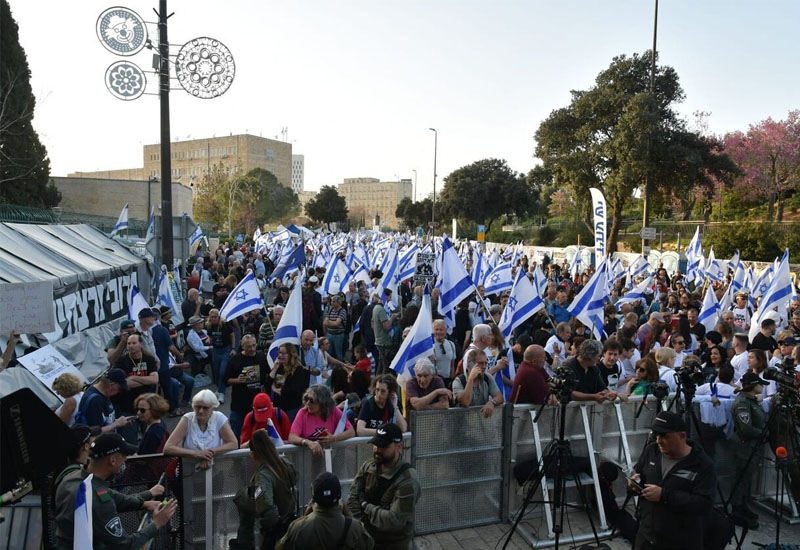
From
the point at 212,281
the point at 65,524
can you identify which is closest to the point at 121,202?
the point at 212,281

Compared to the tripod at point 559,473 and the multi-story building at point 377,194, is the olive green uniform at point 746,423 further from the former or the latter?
the multi-story building at point 377,194

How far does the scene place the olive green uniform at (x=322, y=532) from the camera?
3.55m

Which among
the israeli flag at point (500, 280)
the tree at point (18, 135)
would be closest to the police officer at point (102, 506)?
the israeli flag at point (500, 280)

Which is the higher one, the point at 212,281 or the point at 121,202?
the point at 121,202

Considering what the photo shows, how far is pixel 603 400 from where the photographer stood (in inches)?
246

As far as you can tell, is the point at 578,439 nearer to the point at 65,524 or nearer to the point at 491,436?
the point at 491,436

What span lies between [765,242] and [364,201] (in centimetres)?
16127

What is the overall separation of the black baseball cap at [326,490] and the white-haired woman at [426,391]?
2.31 meters

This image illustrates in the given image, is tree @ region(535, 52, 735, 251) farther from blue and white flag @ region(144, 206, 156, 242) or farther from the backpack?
the backpack

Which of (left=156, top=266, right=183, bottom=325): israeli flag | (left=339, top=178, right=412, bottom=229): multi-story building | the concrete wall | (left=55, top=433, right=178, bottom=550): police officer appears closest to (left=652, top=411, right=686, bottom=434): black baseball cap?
(left=55, top=433, right=178, bottom=550): police officer

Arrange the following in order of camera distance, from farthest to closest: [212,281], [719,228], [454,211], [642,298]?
[454,211] → [719,228] → [212,281] → [642,298]

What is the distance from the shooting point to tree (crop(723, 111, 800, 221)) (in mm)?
41531

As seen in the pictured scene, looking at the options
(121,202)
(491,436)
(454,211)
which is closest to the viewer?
(491,436)

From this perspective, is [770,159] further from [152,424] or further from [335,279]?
[152,424]
